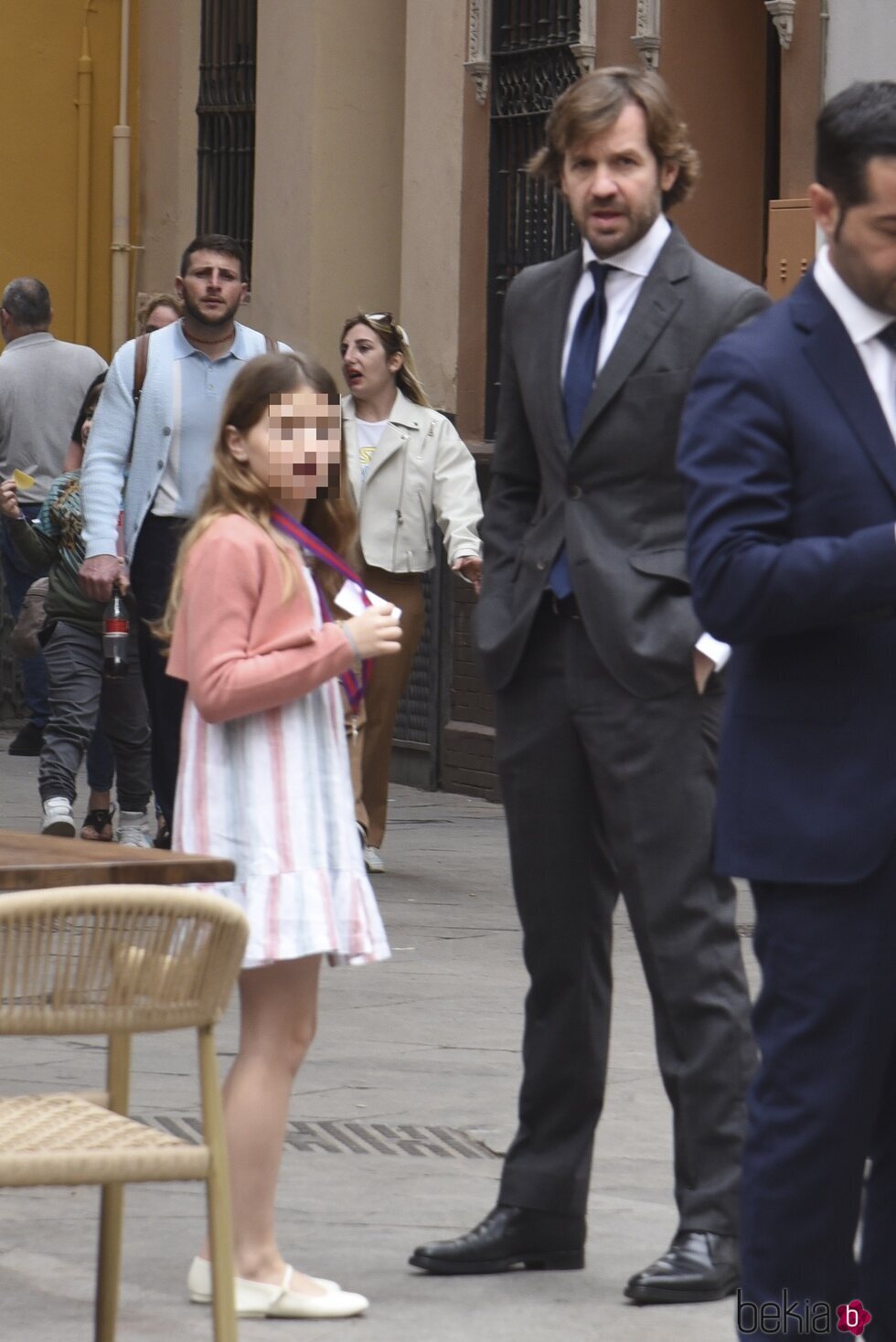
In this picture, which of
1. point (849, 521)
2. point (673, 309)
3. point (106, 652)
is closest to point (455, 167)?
point (106, 652)

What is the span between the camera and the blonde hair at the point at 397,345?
9797mm

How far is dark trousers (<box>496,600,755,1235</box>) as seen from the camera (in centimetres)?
460

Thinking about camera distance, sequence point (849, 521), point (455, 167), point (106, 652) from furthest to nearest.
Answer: point (455, 167)
point (106, 652)
point (849, 521)

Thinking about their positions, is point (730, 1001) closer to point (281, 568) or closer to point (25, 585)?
A: point (281, 568)

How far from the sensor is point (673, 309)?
183 inches

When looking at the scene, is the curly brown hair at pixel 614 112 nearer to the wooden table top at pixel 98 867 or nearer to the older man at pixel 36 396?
the wooden table top at pixel 98 867

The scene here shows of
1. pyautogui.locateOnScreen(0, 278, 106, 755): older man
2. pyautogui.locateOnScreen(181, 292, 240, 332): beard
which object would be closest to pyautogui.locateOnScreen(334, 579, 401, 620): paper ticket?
pyautogui.locateOnScreen(181, 292, 240, 332): beard

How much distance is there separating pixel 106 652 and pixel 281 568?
4988 millimetres

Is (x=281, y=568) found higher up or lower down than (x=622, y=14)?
lower down

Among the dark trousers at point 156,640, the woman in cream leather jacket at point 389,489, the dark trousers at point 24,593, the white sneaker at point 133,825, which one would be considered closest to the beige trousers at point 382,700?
the woman in cream leather jacket at point 389,489

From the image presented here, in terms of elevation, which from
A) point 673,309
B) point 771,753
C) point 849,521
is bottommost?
point 771,753

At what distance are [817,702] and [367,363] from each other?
6.55 metres

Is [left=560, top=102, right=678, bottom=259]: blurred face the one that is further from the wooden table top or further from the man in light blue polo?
the man in light blue polo

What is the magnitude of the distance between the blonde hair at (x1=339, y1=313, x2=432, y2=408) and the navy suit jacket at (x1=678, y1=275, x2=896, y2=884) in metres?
6.44
